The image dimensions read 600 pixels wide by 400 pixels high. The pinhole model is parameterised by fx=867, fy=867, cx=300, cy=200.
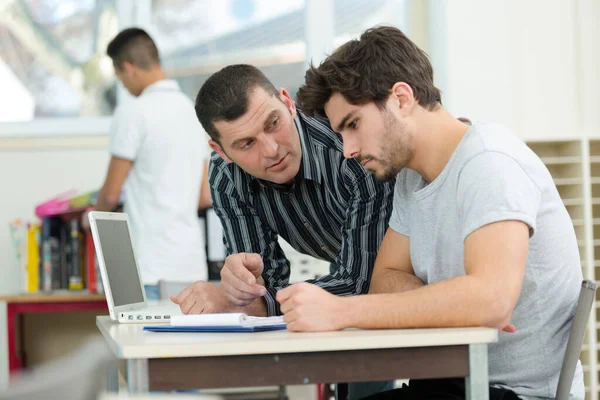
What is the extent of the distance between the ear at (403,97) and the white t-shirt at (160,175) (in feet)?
6.02

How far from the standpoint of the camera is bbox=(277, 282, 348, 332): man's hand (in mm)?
1457

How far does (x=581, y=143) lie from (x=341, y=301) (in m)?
2.77

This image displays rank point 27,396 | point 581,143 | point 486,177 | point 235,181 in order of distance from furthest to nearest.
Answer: point 581,143, point 235,181, point 486,177, point 27,396

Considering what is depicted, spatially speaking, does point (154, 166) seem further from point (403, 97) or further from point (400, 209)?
point (403, 97)

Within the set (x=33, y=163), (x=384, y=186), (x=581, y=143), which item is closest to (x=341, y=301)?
(x=384, y=186)

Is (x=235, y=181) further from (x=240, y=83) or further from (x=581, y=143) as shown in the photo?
(x=581, y=143)

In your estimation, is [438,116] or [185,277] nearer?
[438,116]

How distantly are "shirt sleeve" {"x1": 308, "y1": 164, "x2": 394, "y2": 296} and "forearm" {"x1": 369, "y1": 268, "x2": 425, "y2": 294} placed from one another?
0.65ft

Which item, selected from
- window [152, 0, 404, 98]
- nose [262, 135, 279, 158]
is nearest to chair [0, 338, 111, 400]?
nose [262, 135, 279, 158]

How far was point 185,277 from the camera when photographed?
3.53 metres

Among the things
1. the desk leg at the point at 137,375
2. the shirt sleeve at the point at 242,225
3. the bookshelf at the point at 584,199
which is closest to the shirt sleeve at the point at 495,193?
the desk leg at the point at 137,375

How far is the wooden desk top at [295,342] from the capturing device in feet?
4.34

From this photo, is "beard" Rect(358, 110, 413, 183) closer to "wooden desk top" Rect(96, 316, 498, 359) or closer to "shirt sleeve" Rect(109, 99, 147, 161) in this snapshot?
"wooden desk top" Rect(96, 316, 498, 359)

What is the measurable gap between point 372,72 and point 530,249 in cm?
47
